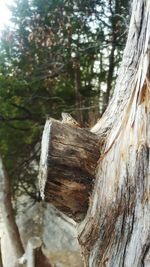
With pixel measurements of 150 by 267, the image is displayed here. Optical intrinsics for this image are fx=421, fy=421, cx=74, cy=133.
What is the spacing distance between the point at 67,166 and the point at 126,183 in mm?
157

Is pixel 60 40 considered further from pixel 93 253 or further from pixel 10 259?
pixel 93 253

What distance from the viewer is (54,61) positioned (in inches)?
133

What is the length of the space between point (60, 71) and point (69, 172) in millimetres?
2458

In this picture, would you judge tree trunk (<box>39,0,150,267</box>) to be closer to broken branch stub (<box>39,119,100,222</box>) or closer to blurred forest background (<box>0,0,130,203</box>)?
broken branch stub (<box>39,119,100,222</box>)

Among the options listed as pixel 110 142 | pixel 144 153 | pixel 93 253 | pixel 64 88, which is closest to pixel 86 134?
pixel 110 142

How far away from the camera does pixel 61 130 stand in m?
1.13

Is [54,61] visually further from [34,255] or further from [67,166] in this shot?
[67,166]

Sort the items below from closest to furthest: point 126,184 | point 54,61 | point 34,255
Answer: point 126,184
point 34,255
point 54,61

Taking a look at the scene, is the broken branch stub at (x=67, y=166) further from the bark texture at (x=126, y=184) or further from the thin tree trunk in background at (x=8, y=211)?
the thin tree trunk in background at (x=8, y=211)

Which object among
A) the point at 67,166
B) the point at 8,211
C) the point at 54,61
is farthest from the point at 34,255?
the point at 67,166

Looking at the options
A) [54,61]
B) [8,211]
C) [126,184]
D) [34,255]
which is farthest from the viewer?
[54,61]

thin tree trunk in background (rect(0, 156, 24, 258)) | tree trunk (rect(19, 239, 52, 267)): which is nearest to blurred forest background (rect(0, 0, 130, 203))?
thin tree trunk in background (rect(0, 156, 24, 258))

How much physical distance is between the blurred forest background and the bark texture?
1.87 meters

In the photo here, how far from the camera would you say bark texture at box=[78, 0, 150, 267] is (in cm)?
103
